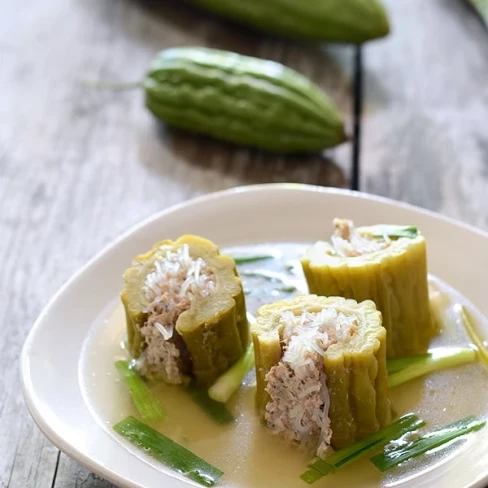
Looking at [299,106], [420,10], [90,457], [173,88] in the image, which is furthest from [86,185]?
[420,10]

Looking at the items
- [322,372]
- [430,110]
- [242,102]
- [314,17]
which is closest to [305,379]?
[322,372]

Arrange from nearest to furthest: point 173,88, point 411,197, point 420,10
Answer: point 411,197
point 173,88
point 420,10

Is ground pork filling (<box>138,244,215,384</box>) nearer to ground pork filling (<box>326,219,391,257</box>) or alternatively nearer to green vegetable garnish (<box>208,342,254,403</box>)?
green vegetable garnish (<box>208,342,254,403</box>)

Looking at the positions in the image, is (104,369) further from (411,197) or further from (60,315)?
(411,197)

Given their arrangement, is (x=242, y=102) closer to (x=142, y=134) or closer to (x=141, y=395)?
(x=142, y=134)

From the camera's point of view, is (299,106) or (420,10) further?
(420,10)
